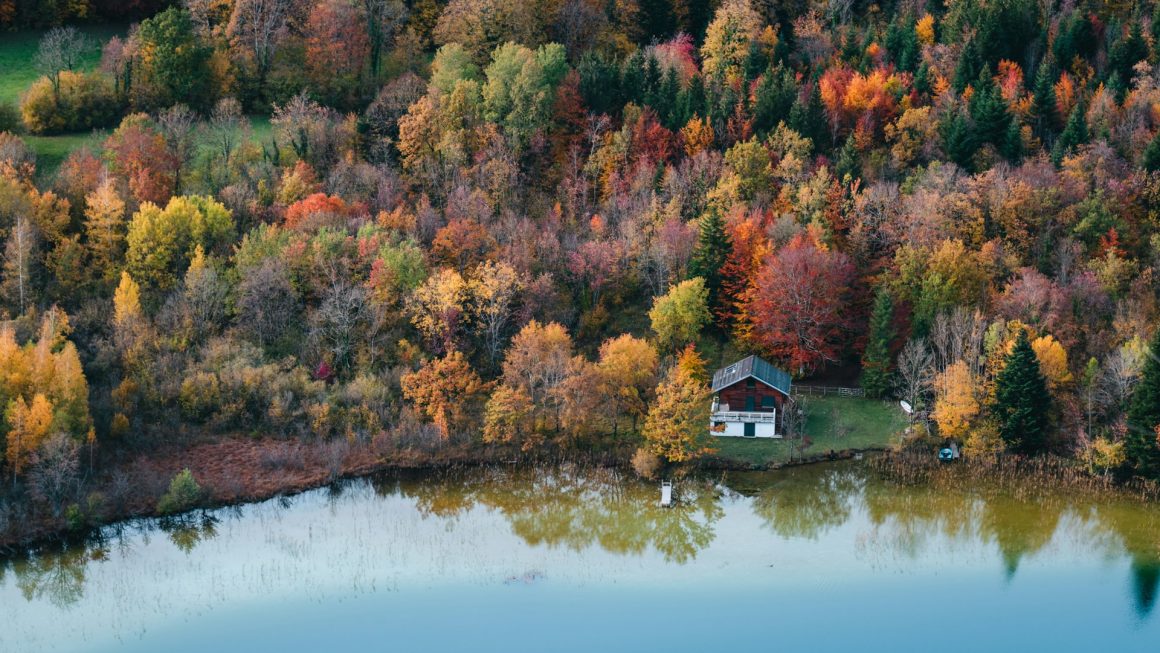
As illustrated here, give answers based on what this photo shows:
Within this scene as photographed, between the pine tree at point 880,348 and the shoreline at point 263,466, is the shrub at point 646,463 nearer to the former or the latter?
the shoreline at point 263,466

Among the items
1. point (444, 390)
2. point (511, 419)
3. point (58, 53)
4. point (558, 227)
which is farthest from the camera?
point (58, 53)

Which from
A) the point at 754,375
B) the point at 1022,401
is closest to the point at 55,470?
the point at 754,375

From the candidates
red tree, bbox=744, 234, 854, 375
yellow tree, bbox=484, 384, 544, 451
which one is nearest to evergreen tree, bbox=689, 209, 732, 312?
red tree, bbox=744, 234, 854, 375

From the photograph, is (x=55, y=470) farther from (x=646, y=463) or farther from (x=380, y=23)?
(x=380, y=23)

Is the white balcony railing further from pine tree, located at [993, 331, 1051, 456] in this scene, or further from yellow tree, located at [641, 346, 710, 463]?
pine tree, located at [993, 331, 1051, 456]

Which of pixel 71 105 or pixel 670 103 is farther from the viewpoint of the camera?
pixel 670 103

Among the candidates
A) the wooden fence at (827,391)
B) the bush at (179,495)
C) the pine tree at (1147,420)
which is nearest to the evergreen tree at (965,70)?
the wooden fence at (827,391)

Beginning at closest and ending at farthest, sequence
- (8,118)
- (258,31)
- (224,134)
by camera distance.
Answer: (8,118)
(224,134)
(258,31)

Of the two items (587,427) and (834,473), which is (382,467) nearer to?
(587,427)
